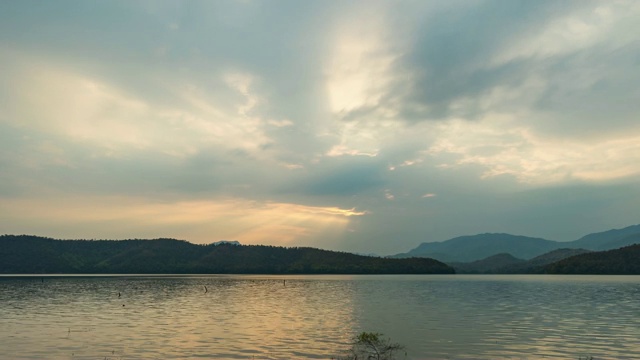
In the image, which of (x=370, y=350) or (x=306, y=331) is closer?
(x=370, y=350)

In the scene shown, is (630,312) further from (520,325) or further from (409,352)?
(409,352)

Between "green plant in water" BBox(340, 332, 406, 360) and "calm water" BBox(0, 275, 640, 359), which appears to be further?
"calm water" BBox(0, 275, 640, 359)

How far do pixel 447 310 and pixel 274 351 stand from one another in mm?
48116

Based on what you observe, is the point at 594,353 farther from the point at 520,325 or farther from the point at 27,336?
the point at 27,336

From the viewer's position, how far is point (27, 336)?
174ft

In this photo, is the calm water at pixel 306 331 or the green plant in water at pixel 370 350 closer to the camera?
the green plant in water at pixel 370 350

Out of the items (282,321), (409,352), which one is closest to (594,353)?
(409,352)

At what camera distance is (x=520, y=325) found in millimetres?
61688

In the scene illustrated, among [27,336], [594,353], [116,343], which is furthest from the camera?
[27,336]

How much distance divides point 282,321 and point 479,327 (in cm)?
2587

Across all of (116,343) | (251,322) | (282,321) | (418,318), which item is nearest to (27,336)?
(116,343)

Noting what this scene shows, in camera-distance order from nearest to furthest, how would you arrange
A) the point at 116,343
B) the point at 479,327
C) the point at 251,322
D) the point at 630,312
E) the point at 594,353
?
1. the point at 594,353
2. the point at 116,343
3. the point at 479,327
4. the point at 251,322
5. the point at 630,312

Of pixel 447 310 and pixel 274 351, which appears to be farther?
pixel 447 310

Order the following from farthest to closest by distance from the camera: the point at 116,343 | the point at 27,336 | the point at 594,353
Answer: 1. the point at 27,336
2. the point at 116,343
3. the point at 594,353
